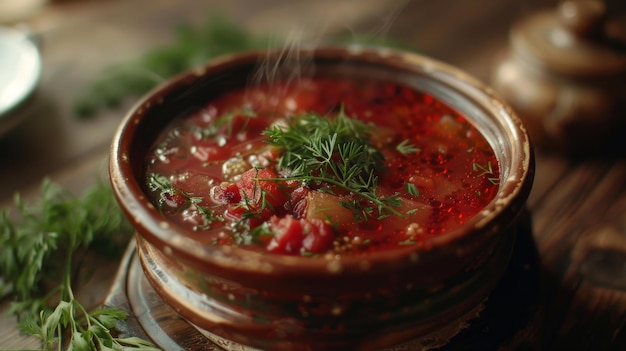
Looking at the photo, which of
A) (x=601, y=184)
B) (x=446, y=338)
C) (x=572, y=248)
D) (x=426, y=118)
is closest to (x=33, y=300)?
(x=446, y=338)

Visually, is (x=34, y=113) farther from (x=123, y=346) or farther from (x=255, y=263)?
(x=255, y=263)

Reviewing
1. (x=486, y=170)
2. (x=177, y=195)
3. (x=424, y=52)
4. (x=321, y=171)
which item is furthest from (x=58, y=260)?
(x=424, y=52)

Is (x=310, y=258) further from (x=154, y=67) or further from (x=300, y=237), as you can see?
(x=154, y=67)

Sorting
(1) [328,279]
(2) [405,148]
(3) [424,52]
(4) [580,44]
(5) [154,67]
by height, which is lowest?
(3) [424,52]

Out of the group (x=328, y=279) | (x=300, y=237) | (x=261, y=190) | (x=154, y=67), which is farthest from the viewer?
(x=154, y=67)

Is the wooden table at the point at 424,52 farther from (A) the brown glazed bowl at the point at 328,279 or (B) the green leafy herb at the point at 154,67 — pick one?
(A) the brown glazed bowl at the point at 328,279
